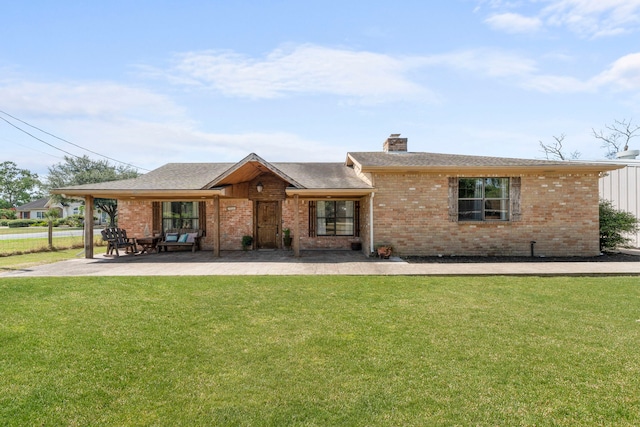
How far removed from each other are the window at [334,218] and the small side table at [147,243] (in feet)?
20.7

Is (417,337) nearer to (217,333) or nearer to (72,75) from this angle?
(217,333)

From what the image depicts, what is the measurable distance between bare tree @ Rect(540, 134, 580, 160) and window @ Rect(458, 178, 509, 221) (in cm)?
2593

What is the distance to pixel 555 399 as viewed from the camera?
3.24 m

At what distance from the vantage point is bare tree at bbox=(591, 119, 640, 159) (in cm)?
3067

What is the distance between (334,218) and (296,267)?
16.8ft

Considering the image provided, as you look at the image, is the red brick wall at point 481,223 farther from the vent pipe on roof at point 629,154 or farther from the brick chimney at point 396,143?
the vent pipe on roof at point 629,154

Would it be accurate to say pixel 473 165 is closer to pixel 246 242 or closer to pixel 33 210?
pixel 246 242

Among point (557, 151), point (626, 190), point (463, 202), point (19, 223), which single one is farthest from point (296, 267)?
point (19, 223)

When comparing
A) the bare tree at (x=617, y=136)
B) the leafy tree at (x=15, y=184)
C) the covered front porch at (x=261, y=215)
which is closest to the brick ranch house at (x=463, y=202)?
the covered front porch at (x=261, y=215)

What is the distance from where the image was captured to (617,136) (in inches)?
1243

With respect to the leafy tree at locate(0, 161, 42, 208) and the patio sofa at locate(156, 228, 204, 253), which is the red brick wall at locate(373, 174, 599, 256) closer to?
the patio sofa at locate(156, 228, 204, 253)

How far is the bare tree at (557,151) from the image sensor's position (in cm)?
3338

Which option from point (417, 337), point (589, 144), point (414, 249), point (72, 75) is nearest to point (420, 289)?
point (417, 337)

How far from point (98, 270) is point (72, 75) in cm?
936
